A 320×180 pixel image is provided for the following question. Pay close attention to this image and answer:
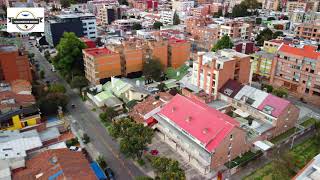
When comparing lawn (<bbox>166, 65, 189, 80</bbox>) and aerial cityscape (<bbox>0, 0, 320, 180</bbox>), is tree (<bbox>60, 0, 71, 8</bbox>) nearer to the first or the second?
aerial cityscape (<bbox>0, 0, 320, 180</bbox>)

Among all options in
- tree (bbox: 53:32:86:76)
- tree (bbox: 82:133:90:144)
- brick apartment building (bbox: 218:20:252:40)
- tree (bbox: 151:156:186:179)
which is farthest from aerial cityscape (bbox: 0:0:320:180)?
brick apartment building (bbox: 218:20:252:40)

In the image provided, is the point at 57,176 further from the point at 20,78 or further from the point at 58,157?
the point at 20,78

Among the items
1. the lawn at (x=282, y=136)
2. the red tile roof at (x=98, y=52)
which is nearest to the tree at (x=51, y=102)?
the red tile roof at (x=98, y=52)

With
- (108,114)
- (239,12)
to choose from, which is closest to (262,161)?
(108,114)

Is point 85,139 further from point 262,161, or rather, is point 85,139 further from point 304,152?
point 304,152

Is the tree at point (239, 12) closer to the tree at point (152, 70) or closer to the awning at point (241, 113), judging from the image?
the tree at point (152, 70)
